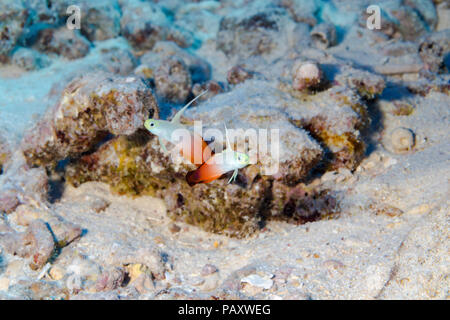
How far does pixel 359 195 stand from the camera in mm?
3941

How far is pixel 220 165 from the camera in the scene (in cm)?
234

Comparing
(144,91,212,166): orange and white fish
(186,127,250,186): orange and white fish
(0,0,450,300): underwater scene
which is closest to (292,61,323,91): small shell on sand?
(0,0,450,300): underwater scene

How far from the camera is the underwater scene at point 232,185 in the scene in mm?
2746

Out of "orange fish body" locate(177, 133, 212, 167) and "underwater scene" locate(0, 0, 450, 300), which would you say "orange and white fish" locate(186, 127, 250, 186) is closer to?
"underwater scene" locate(0, 0, 450, 300)

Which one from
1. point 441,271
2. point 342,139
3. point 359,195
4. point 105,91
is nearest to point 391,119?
point 342,139

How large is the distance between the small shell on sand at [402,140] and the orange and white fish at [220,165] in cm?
337

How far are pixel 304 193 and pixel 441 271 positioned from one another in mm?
1780

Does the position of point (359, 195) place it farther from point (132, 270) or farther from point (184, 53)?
point (184, 53)
